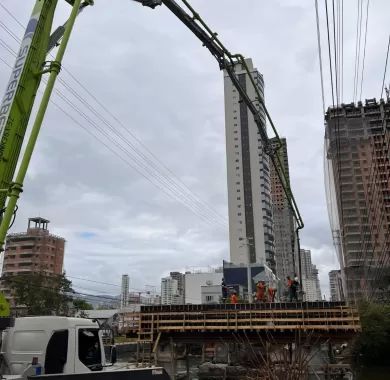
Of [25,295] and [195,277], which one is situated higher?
[195,277]

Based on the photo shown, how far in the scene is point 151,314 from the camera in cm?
2400

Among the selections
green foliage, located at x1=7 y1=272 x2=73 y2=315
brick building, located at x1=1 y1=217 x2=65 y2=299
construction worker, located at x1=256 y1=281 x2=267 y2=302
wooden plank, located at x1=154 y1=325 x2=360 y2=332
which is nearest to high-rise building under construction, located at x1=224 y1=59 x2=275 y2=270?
brick building, located at x1=1 y1=217 x2=65 y2=299

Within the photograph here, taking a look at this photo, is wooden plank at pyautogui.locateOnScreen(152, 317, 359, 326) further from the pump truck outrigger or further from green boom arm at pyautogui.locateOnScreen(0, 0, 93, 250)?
green boom arm at pyautogui.locateOnScreen(0, 0, 93, 250)

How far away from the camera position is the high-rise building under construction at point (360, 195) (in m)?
34.9

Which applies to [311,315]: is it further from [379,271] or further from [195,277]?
[195,277]

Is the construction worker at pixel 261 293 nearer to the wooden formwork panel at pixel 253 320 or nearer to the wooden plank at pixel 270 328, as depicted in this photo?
the wooden formwork panel at pixel 253 320

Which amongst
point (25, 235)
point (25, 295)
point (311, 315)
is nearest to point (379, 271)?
point (311, 315)

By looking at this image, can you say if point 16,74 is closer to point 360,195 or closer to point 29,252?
point 360,195

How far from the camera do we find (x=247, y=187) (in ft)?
366

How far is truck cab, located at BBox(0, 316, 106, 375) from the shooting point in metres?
8.54

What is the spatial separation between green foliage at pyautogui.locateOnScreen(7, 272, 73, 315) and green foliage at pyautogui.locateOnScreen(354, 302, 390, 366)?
35.0 m

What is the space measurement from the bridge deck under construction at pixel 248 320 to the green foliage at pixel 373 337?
2558 cm

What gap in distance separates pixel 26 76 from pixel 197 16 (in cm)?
1168

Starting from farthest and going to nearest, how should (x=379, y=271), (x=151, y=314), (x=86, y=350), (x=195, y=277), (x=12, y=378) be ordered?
1. (x=195, y=277)
2. (x=379, y=271)
3. (x=151, y=314)
4. (x=86, y=350)
5. (x=12, y=378)
